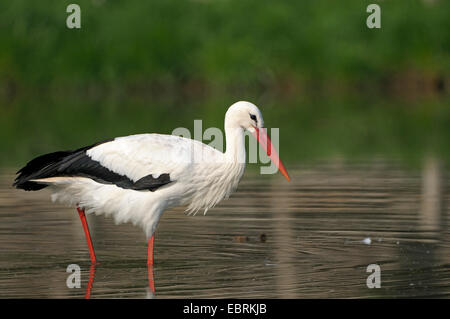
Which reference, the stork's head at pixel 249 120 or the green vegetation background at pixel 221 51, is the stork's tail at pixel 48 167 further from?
the green vegetation background at pixel 221 51

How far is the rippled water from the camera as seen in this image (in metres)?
8.69

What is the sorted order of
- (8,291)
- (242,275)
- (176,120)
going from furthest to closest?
(176,120)
(242,275)
(8,291)

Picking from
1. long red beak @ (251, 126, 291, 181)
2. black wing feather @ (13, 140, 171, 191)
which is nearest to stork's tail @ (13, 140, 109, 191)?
black wing feather @ (13, 140, 171, 191)

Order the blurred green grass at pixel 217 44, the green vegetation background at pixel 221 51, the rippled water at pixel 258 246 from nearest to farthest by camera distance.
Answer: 1. the rippled water at pixel 258 246
2. the green vegetation background at pixel 221 51
3. the blurred green grass at pixel 217 44

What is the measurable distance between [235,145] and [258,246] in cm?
108

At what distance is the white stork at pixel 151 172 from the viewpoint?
10234 millimetres

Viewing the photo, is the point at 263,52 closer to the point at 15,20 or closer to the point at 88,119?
the point at 15,20

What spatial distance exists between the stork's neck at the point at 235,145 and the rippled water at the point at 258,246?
895mm

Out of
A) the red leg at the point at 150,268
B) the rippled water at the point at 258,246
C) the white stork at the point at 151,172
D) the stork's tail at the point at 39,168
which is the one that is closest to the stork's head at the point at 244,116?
the white stork at the point at 151,172

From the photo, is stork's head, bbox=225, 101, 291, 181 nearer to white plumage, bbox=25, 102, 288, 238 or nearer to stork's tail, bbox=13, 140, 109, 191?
white plumage, bbox=25, 102, 288, 238

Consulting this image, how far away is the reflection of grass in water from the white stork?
340 inches
